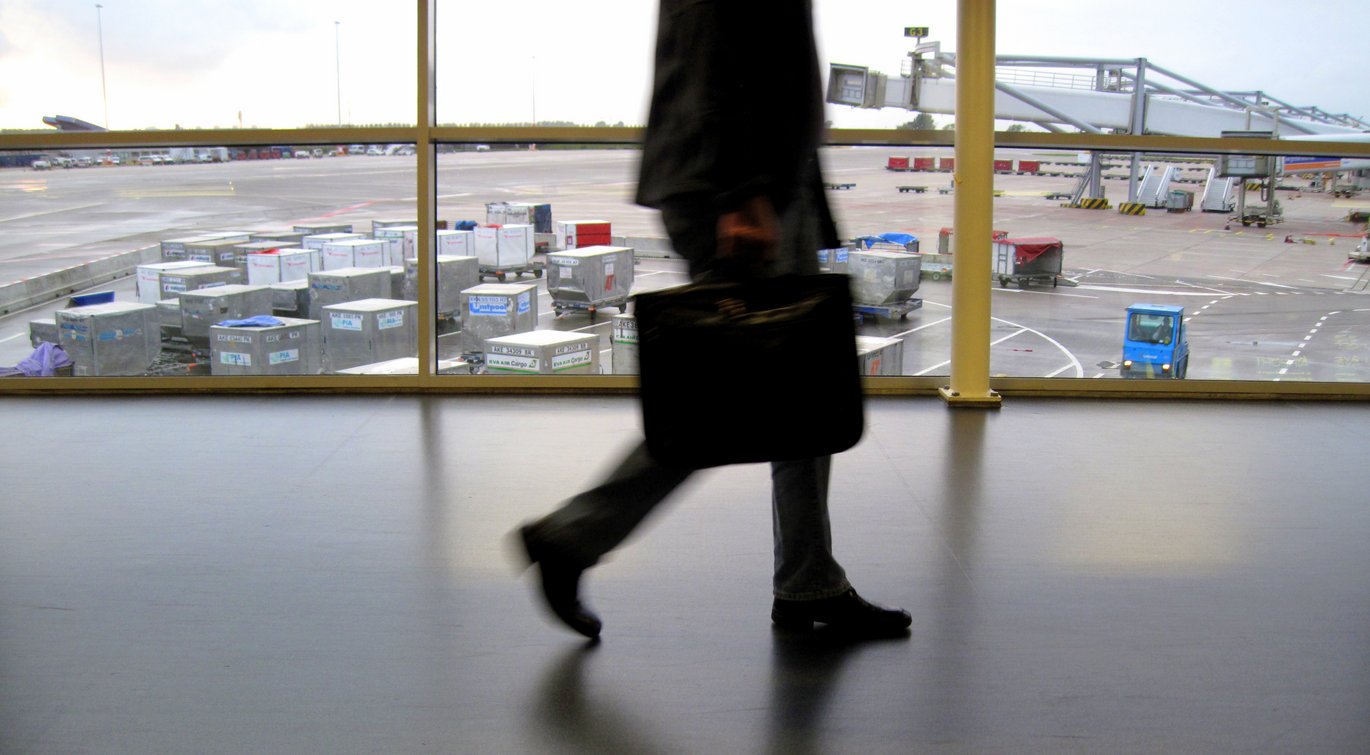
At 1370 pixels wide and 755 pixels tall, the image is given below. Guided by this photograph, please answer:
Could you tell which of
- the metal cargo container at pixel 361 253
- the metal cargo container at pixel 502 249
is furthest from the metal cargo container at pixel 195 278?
the metal cargo container at pixel 502 249

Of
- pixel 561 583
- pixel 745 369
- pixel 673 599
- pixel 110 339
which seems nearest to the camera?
pixel 745 369

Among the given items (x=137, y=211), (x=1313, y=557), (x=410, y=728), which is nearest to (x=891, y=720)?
(x=410, y=728)

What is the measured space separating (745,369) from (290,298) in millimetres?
3501

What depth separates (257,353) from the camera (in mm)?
4273

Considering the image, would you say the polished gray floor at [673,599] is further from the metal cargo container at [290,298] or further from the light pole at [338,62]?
the light pole at [338,62]

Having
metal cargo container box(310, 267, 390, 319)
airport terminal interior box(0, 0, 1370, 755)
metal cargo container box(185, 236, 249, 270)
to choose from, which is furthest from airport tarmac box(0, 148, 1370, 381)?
metal cargo container box(310, 267, 390, 319)

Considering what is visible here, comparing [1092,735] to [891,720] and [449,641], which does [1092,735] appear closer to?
[891,720]

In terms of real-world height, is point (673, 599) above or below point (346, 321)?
below

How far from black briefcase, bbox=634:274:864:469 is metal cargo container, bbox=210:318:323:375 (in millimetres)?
3007

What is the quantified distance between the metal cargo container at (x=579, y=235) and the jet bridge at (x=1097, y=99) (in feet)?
3.63

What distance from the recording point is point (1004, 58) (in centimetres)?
416

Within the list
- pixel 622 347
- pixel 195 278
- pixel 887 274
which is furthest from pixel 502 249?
pixel 887 274

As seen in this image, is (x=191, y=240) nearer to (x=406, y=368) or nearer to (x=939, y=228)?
(x=406, y=368)

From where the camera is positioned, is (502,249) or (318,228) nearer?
(502,249)
